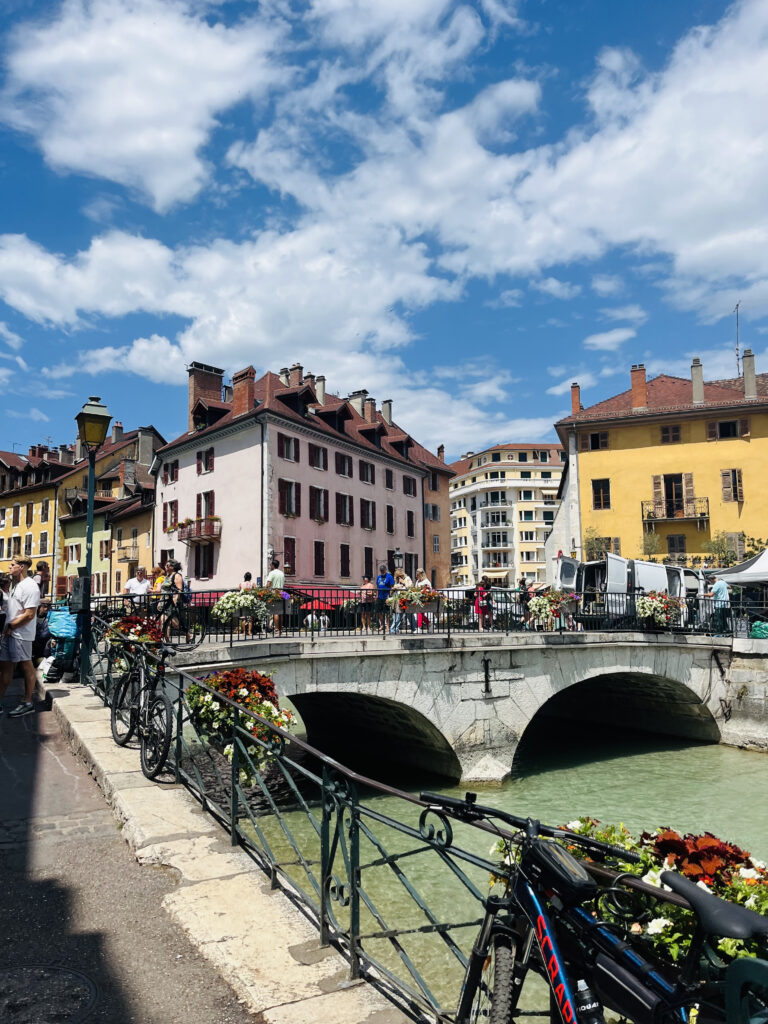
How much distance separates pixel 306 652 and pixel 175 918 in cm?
883

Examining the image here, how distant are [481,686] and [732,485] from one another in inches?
1040

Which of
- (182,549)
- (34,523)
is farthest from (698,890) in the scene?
(34,523)

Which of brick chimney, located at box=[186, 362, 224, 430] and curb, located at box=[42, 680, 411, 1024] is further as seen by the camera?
brick chimney, located at box=[186, 362, 224, 430]

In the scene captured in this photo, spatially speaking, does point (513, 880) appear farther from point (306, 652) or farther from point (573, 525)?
point (573, 525)

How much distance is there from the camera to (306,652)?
12789 mm

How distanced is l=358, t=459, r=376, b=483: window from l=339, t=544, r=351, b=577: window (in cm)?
409

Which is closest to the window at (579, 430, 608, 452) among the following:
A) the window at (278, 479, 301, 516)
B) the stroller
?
the window at (278, 479, 301, 516)

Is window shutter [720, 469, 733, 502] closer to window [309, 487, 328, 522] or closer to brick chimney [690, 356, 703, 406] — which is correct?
brick chimney [690, 356, 703, 406]

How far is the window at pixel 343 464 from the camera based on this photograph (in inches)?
1451

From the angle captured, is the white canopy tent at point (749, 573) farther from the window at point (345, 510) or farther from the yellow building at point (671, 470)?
the window at point (345, 510)

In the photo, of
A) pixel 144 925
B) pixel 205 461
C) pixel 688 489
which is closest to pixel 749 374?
pixel 688 489

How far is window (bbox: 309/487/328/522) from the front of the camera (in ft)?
113

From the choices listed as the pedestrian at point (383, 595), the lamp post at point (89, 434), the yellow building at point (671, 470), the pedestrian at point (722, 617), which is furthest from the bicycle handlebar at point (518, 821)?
the yellow building at point (671, 470)

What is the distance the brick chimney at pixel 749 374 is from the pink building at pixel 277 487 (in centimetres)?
1814
